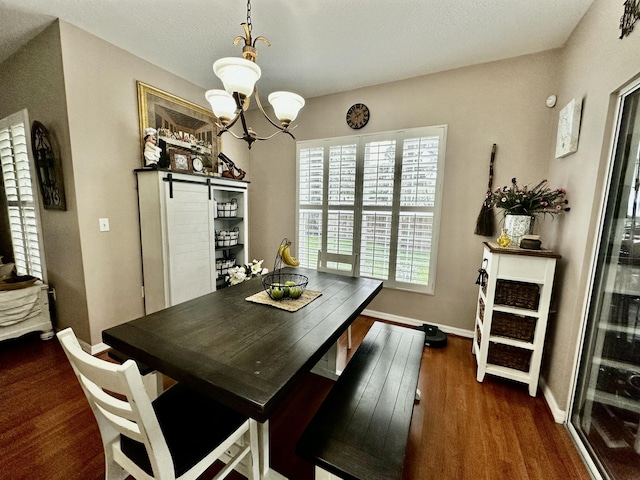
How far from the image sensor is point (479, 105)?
8.09ft

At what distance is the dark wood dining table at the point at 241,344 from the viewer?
2.79ft

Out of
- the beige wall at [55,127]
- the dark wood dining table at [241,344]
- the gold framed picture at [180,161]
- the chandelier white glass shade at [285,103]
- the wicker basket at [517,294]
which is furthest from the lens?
the gold framed picture at [180,161]

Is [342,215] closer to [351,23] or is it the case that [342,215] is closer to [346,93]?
[346,93]

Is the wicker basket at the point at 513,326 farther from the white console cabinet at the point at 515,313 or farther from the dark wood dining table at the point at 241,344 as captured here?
the dark wood dining table at the point at 241,344

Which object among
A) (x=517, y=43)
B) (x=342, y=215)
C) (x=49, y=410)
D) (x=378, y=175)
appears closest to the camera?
(x=49, y=410)

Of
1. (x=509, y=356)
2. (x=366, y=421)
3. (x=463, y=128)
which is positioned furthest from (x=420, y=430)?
(x=463, y=128)

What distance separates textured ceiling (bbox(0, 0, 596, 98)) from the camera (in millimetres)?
1792

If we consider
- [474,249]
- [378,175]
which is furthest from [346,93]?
[474,249]

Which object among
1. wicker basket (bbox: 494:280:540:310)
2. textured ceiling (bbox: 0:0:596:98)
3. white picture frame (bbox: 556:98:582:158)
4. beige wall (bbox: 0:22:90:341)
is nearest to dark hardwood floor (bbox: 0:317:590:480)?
beige wall (bbox: 0:22:90:341)

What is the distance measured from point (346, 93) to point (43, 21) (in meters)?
2.70

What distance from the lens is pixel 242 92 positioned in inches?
52.6

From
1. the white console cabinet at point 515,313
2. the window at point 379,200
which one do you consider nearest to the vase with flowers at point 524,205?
the white console cabinet at point 515,313

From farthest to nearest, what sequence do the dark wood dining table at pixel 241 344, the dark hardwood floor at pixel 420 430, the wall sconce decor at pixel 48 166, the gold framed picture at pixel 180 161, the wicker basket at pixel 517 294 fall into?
the gold framed picture at pixel 180 161 → the wall sconce decor at pixel 48 166 → the wicker basket at pixel 517 294 → the dark hardwood floor at pixel 420 430 → the dark wood dining table at pixel 241 344

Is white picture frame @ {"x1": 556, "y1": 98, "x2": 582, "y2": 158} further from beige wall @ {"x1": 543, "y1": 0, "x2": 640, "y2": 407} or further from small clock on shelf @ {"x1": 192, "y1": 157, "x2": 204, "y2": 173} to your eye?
small clock on shelf @ {"x1": 192, "y1": 157, "x2": 204, "y2": 173}
